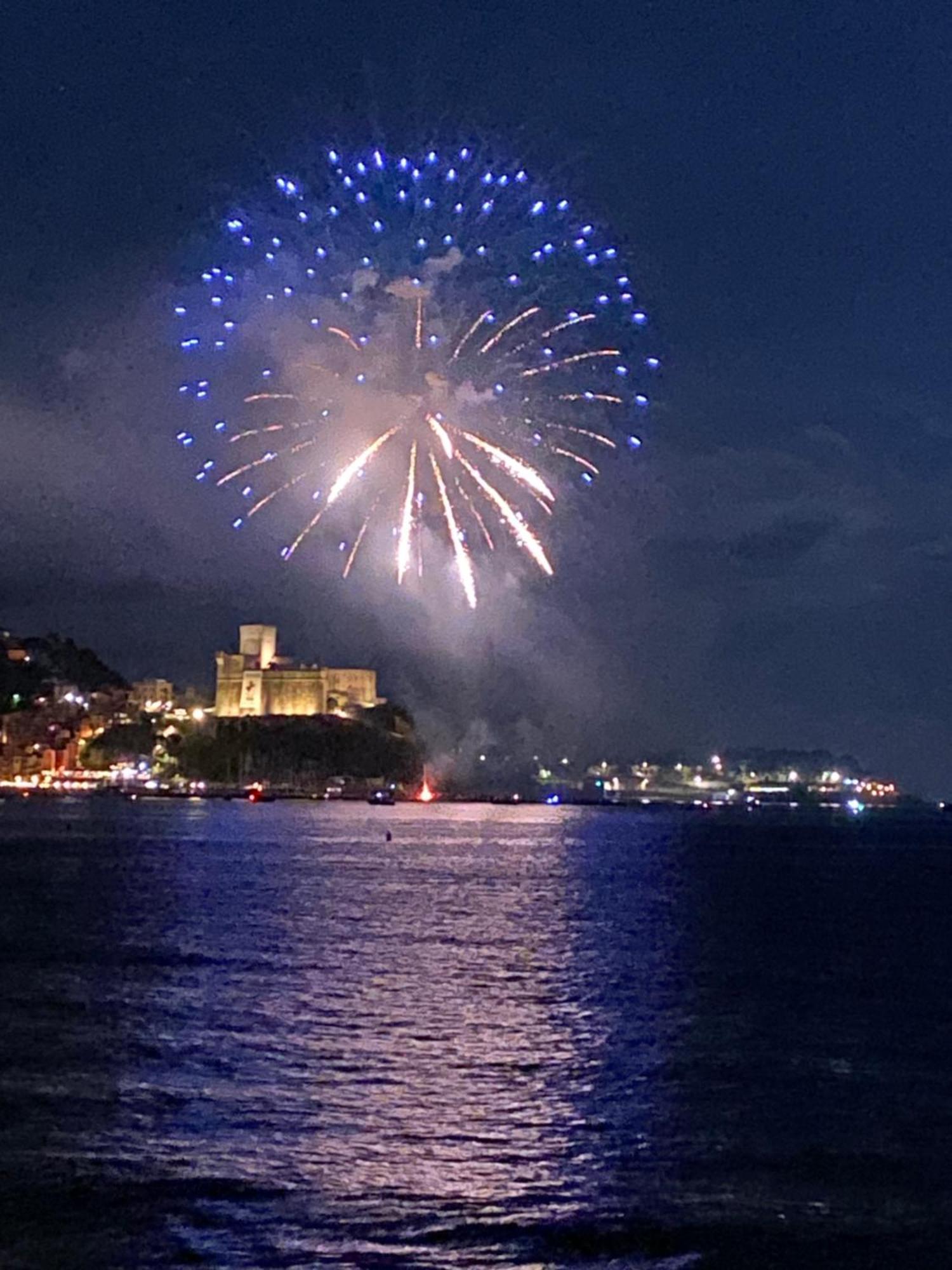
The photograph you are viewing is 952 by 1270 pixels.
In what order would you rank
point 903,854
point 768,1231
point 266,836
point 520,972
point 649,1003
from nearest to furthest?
point 768,1231 < point 649,1003 < point 520,972 < point 266,836 < point 903,854

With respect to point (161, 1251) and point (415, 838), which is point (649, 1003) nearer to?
point (161, 1251)

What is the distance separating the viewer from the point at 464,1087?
23.1 meters

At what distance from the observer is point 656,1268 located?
49.3ft

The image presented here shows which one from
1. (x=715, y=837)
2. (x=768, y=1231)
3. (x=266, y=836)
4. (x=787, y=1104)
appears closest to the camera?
(x=768, y=1231)

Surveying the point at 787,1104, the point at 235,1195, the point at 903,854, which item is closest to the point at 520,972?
the point at 787,1104

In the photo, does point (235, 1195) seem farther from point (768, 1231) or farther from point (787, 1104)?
point (787, 1104)

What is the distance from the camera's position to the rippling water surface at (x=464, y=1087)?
16.1 m

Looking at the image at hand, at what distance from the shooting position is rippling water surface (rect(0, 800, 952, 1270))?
53.0ft

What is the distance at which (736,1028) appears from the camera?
3092 centimetres

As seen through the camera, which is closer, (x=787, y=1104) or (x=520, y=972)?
(x=787, y=1104)

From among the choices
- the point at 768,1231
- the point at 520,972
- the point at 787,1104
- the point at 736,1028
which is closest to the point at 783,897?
the point at 520,972

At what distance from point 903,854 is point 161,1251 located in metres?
116

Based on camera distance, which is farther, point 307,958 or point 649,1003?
point 307,958

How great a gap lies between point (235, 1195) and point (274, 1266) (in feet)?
8.85
